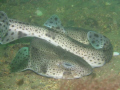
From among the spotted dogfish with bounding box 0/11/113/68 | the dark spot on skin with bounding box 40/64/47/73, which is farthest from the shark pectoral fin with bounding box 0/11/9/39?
the dark spot on skin with bounding box 40/64/47/73

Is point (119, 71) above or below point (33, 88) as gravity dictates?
above

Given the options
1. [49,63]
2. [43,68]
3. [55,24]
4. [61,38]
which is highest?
[55,24]

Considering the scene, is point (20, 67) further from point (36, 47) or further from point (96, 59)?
point (96, 59)

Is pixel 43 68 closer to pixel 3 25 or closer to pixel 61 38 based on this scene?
pixel 61 38

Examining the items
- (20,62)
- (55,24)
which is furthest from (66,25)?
(20,62)

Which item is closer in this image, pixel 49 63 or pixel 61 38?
pixel 49 63

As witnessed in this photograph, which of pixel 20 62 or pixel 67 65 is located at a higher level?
pixel 67 65

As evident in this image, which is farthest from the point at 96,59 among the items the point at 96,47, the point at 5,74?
the point at 5,74

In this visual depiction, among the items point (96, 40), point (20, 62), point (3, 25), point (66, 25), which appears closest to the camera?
point (20, 62)
